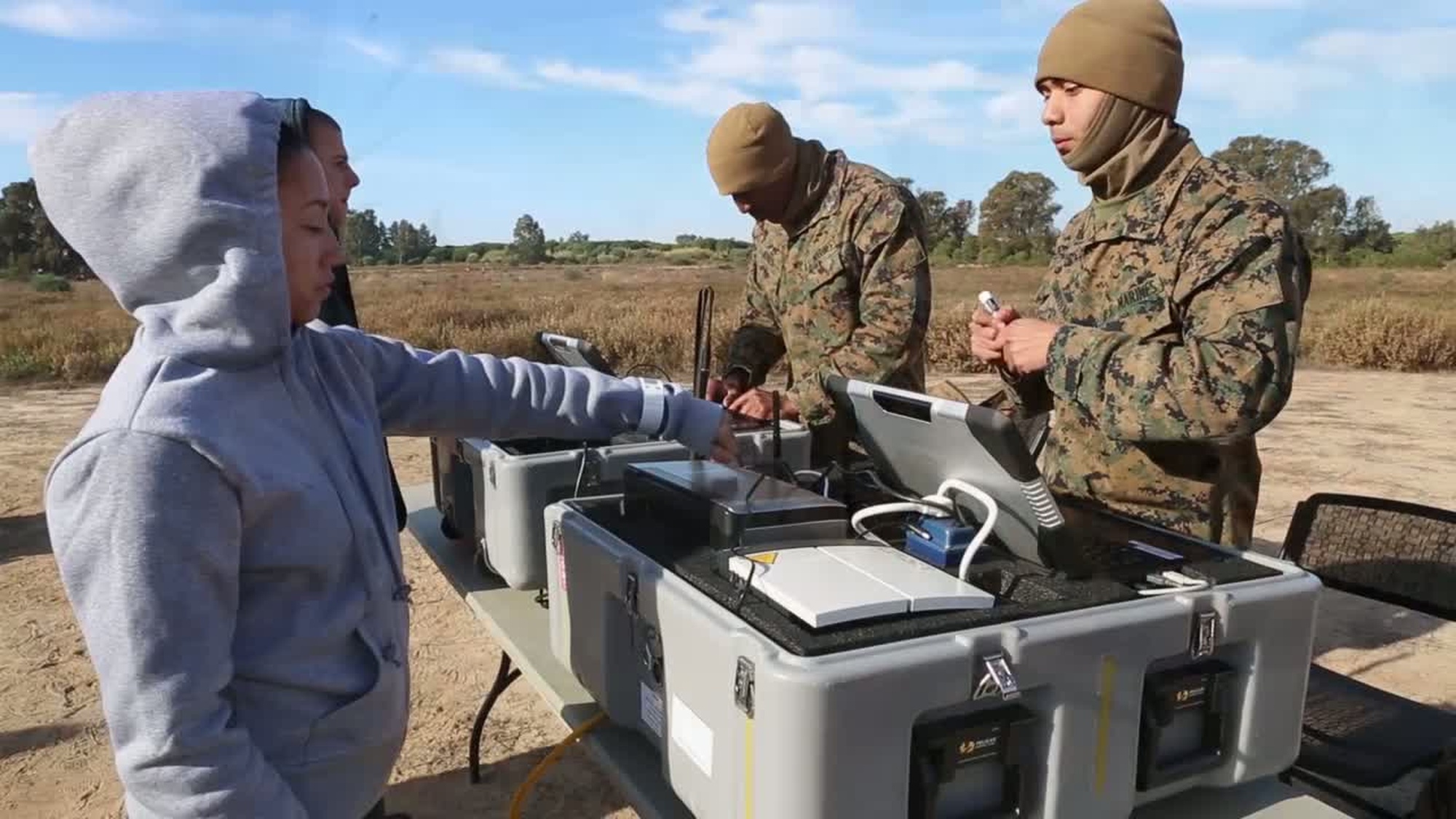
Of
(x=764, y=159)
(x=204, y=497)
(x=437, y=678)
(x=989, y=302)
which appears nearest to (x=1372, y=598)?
(x=989, y=302)

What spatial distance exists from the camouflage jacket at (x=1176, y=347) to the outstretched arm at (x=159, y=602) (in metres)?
1.51

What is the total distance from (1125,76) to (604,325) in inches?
555

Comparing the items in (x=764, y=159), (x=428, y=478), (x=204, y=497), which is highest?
(x=764, y=159)

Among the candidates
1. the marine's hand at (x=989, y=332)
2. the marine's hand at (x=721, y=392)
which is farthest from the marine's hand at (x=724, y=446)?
the marine's hand at (x=989, y=332)

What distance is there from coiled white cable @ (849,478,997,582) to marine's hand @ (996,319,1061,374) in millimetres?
457

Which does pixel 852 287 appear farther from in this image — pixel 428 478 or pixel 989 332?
pixel 428 478

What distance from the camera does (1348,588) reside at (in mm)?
2697

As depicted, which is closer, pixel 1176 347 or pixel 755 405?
pixel 1176 347

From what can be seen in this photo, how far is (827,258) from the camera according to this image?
3.33 meters

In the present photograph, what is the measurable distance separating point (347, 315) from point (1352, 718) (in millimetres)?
3012

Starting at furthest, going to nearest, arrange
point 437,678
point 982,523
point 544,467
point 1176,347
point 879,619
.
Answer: point 437,678 < point 544,467 < point 1176,347 < point 982,523 < point 879,619

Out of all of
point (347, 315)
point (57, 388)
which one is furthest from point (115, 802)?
point (57, 388)

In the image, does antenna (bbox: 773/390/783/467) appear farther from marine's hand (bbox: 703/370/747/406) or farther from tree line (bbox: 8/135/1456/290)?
tree line (bbox: 8/135/1456/290)

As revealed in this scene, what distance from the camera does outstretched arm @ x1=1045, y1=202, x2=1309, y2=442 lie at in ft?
5.79
